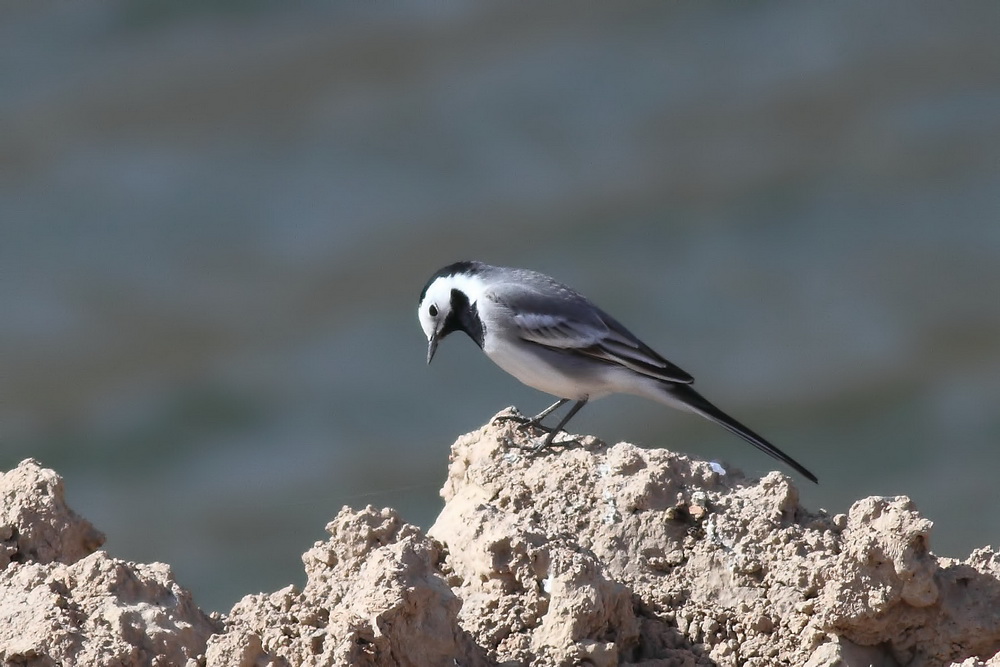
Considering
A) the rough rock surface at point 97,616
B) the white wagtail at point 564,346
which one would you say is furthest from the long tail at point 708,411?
the rough rock surface at point 97,616

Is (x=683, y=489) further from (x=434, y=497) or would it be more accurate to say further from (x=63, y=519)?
(x=434, y=497)

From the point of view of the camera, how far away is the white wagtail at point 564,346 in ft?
26.6

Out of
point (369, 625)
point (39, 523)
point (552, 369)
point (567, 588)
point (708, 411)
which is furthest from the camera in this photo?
point (708, 411)

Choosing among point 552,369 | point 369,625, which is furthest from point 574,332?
point 369,625

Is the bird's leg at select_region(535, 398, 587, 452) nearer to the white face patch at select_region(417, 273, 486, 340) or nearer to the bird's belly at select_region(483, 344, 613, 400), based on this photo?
the bird's belly at select_region(483, 344, 613, 400)

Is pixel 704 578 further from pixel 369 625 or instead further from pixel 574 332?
pixel 574 332

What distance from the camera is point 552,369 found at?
8070 millimetres

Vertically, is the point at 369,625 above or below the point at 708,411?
below

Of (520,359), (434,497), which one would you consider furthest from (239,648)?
(434,497)

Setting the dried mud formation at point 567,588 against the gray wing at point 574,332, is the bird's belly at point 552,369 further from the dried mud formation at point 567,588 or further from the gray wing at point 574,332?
the dried mud formation at point 567,588

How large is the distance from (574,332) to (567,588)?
3764 millimetres

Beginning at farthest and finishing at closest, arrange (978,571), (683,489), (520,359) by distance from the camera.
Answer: (520,359)
(683,489)
(978,571)

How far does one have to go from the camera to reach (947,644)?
4.64 metres

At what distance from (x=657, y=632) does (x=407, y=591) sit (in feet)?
3.07
